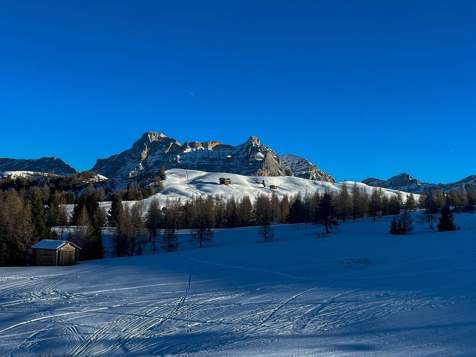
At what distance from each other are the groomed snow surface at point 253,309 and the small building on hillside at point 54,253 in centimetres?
1319

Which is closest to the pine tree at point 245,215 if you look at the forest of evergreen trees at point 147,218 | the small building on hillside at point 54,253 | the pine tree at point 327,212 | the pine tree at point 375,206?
the forest of evergreen trees at point 147,218

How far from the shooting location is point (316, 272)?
35.5 m

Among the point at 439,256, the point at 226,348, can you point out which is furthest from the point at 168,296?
the point at 439,256

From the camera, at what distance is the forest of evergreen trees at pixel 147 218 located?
60969 mm

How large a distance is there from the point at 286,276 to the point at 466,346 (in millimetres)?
20319

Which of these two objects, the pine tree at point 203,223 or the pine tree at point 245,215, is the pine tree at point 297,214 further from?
the pine tree at point 203,223

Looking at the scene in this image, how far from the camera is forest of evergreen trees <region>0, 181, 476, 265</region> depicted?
60969 mm

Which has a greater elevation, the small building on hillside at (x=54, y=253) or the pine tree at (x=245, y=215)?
the pine tree at (x=245, y=215)

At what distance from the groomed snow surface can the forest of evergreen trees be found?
870 inches

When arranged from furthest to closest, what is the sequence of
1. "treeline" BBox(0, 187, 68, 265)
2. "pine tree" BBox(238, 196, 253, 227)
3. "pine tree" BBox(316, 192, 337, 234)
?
"pine tree" BBox(238, 196, 253, 227), "pine tree" BBox(316, 192, 337, 234), "treeline" BBox(0, 187, 68, 265)

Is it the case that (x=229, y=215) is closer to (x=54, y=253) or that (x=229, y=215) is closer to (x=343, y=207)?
(x=343, y=207)

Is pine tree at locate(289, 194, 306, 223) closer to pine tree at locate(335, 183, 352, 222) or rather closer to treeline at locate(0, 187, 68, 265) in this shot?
pine tree at locate(335, 183, 352, 222)

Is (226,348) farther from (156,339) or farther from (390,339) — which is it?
(390,339)

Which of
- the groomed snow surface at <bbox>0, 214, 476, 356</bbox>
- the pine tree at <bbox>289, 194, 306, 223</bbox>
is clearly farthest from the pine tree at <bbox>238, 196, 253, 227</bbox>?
the groomed snow surface at <bbox>0, 214, 476, 356</bbox>
